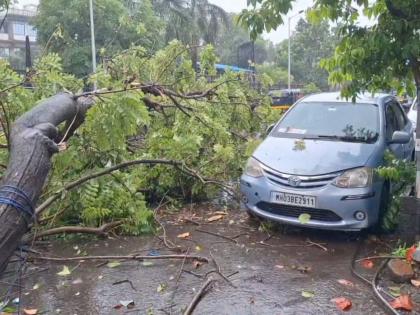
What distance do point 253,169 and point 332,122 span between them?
4.42 ft

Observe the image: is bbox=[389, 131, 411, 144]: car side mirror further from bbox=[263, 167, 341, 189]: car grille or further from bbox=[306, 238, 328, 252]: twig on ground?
bbox=[306, 238, 328, 252]: twig on ground

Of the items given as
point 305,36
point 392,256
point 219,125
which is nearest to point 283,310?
point 392,256

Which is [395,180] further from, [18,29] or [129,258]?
[18,29]

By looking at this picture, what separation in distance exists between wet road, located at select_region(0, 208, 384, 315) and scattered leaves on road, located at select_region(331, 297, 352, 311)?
0.05 m

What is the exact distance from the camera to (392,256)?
4.75m

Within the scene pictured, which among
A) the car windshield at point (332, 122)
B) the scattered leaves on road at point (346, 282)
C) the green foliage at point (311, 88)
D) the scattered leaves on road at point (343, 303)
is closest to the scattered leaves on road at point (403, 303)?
the scattered leaves on road at point (343, 303)

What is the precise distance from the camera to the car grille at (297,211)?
5262 millimetres

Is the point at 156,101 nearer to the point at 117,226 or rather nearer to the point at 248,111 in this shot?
the point at 248,111

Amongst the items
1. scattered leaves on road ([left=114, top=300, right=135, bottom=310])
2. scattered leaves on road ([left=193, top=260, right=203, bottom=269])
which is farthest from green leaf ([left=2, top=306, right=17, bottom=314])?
scattered leaves on road ([left=193, top=260, right=203, bottom=269])

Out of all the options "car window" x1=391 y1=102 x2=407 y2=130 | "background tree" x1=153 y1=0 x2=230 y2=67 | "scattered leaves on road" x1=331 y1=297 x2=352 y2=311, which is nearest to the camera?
"scattered leaves on road" x1=331 y1=297 x2=352 y2=311

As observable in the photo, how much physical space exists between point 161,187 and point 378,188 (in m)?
3.11

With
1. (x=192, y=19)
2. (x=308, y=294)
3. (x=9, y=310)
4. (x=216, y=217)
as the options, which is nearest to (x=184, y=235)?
(x=216, y=217)

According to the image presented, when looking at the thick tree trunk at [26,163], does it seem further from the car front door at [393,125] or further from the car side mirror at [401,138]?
the car front door at [393,125]

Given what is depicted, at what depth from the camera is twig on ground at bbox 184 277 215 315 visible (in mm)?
3795
